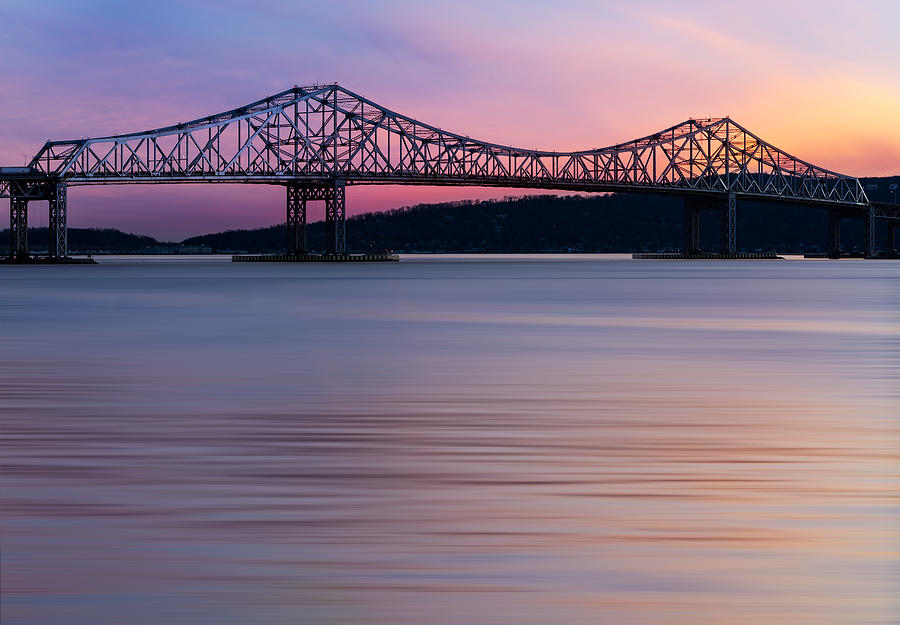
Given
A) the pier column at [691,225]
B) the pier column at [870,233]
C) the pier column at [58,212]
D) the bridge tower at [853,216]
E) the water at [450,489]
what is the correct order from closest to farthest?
the water at [450,489] < the pier column at [58,212] < the pier column at [691,225] < the pier column at [870,233] < the bridge tower at [853,216]

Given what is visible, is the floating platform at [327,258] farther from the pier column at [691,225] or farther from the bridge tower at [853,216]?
the bridge tower at [853,216]

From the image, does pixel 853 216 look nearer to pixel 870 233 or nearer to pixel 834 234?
pixel 870 233

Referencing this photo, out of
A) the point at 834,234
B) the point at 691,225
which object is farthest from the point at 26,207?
the point at 834,234

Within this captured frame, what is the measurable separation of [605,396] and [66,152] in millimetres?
123392

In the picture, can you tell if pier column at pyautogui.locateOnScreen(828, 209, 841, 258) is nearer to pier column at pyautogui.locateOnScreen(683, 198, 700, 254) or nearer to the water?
pier column at pyautogui.locateOnScreen(683, 198, 700, 254)

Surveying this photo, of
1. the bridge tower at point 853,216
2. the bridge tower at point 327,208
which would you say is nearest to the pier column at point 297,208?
the bridge tower at point 327,208

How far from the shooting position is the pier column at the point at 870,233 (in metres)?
170

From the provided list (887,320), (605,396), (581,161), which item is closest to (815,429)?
(605,396)

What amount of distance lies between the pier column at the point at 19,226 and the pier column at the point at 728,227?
8584 cm

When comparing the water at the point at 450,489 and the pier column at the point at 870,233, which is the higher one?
the pier column at the point at 870,233

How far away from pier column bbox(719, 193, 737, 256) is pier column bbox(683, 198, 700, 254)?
11.3 ft

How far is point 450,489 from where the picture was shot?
7.45 metres

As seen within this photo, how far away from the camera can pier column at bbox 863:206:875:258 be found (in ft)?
557

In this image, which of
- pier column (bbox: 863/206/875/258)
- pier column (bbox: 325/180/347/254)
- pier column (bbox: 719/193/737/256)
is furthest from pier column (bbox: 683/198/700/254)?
pier column (bbox: 325/180/347/254)
